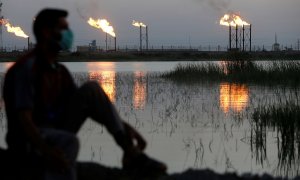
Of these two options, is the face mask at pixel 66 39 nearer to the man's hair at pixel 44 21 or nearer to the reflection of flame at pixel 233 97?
the man's hair at pixel 44 21

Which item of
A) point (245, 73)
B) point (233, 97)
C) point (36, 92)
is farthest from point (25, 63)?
point (245, 73)

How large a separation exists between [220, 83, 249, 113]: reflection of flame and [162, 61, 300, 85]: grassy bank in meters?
1.23

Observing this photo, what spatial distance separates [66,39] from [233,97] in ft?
49.9

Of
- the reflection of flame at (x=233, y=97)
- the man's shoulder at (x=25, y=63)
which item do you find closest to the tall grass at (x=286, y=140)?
the man's shoulder at (x=25, y=63)

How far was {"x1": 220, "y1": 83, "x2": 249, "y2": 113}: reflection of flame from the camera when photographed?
16312 millimetres

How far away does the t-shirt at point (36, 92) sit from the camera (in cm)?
386

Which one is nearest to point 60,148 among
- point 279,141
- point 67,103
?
point 67,103

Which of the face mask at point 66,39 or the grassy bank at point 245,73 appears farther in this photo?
the grassy bank at point 245,73

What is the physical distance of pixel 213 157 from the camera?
354 inches

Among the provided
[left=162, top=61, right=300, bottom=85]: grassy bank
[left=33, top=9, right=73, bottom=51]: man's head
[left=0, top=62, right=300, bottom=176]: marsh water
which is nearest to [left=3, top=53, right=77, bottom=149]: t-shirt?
[left=33, top=9, right=73, bottom=51]: man's head

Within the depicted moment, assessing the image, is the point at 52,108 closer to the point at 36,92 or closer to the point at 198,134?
the point at 36,92

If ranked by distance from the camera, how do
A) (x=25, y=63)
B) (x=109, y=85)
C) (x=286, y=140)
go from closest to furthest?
(x=25, y=63)
(x=286, y=140)
(x=109, y=85)

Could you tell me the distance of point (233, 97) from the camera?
19000mm

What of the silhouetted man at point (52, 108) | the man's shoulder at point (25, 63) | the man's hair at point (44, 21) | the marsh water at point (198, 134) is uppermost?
the man's hair at point (44, 21)
